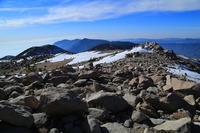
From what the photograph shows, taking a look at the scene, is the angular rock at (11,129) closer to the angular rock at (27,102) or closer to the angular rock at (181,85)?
the angular rock at (27,102)

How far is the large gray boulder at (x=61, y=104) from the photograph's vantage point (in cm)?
396

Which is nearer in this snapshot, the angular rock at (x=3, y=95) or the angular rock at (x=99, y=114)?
the angular rock at (x=99, y=114)

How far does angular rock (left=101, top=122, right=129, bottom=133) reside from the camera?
3886 millimetres

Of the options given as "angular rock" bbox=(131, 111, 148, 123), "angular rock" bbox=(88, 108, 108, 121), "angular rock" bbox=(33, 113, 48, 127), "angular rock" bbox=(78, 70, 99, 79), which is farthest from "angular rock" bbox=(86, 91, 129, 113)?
"angular rock" bbox=(78, 70, 99, 79)

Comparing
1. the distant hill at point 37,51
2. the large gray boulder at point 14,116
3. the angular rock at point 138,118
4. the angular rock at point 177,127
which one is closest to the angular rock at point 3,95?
the large gray boulder at point 14,116

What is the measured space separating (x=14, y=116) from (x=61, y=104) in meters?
0.96

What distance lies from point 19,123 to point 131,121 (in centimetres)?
252

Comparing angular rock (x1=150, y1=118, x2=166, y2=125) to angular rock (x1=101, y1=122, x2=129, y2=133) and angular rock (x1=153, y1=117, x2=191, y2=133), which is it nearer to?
angular rock (x1=153, y1=117, x2=191, y2=133)

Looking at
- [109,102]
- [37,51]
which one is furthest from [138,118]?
[37,51]

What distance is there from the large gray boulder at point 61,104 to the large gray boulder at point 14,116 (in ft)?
1.73

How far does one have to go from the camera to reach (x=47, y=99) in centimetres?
409

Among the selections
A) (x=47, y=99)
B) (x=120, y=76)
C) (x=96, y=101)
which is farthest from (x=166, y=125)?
(x=120, y=76)

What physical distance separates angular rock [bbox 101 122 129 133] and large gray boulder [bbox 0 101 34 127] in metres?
1.56

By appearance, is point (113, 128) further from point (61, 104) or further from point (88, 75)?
point (88, 75)
